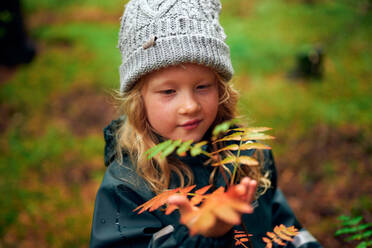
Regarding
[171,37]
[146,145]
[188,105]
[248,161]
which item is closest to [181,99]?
[188,105]

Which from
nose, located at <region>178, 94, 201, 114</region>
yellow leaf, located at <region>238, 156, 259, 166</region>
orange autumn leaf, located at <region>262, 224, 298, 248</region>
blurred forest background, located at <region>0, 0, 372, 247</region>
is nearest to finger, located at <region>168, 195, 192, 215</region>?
yellow leaf, located at <region>238, 156, 259, 166</region>

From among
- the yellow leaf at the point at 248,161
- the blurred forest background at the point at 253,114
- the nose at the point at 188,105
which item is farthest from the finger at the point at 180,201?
the blurred forest background at the point at 253,114

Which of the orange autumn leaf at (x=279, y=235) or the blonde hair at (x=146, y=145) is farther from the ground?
the blonde hair at (x=146, y=145)

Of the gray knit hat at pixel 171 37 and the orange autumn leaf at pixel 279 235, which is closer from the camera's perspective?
the orange autumn leaf at pixel 279 235

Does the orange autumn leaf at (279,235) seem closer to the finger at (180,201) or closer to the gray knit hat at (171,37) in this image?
the finger at (180,201)

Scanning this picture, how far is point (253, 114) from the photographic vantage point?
197 inches

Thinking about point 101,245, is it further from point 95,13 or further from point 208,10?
point 95,13

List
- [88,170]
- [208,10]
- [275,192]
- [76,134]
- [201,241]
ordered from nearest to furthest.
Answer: [201,241]
[208,10]
[275,192]
[88,170]
[76,134]

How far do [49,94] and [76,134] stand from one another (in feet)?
5.94

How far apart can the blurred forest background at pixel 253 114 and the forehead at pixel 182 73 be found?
209cm

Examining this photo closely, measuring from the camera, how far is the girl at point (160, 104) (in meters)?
1.59

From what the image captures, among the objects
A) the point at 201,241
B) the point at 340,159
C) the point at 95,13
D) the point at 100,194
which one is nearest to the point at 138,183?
the point at 100,194

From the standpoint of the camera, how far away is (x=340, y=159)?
3822mm

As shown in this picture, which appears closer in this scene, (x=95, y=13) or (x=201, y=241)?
(x=201, y=241)
